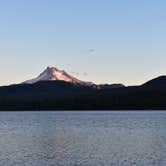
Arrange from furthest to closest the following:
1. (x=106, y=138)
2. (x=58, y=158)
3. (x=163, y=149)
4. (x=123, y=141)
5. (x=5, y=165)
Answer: (x=106, y=138), (x=123, y=141), (x=163, y=149), (x=58, y=158), (x=5, y=165)

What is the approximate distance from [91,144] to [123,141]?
7.42m

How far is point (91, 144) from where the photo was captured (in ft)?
301

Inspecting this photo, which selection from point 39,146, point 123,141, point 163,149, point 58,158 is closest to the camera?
point 58,158

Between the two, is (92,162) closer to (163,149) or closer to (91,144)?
(163,149)

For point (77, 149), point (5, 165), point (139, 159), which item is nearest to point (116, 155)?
point (139, 159)

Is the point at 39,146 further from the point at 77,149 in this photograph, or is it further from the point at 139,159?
the point at 139,159

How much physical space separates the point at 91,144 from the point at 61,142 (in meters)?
8.39

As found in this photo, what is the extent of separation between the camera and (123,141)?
316ft

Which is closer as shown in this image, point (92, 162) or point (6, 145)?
point (92, 162)

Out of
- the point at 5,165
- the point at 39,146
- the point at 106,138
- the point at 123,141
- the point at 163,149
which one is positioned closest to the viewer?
the point at 5,165

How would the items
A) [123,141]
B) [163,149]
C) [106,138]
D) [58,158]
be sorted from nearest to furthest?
1. [58,158]
2. [163,149]
3. [123,141]
4. [106,138]

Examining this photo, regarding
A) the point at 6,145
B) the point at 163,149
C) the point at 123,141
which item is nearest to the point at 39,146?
the point at 6,145

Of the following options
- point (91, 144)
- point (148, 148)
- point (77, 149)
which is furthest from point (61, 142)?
point (148, 148)

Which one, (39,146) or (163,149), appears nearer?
(163,149)
